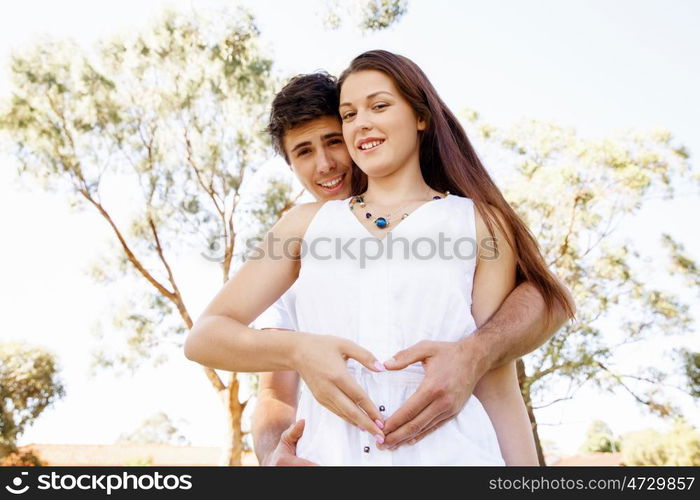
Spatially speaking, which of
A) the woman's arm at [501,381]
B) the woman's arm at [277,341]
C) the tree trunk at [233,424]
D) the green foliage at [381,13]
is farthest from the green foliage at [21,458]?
the woman's arm at [501,381]

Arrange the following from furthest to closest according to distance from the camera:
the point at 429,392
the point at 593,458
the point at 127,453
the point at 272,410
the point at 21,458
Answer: the point at 127,453 → the point at 593,458 → the point at 21,458 → the point at 272,410 → the point at 429,392

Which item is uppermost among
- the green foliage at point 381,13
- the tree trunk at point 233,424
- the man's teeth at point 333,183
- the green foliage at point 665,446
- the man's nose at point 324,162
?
the green foliage at point 381,13

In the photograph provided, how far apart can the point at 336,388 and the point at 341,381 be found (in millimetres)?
24

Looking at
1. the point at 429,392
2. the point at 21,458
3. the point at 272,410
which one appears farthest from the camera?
the point at 21,458

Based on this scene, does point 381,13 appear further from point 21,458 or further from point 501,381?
point 21,458

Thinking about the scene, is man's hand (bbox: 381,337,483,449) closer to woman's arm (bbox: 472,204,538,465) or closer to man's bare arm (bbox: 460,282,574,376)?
man's bare arm (bbox: 460,282,574,376)

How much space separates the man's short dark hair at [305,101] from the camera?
2.98 metres

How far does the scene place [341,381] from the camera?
162cm

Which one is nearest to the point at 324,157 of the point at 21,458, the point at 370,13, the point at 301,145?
Result: the point at 301,145

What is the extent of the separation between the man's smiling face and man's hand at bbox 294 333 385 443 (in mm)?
1322

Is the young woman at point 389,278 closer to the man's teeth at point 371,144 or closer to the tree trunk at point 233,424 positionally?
the man's teeth at point 371,144
